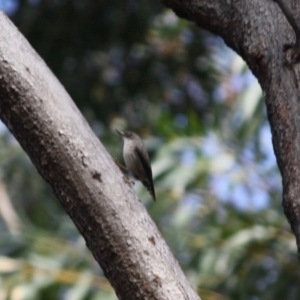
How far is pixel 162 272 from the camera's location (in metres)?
2.28

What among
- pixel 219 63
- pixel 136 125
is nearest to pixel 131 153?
pixel 136 125

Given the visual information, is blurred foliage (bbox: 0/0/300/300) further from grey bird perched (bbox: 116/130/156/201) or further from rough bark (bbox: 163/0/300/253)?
rough bark (bbox: 163/0/300/253)

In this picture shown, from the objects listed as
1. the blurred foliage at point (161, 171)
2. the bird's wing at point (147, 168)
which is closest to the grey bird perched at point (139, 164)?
the bird's wing at point (147, 168)

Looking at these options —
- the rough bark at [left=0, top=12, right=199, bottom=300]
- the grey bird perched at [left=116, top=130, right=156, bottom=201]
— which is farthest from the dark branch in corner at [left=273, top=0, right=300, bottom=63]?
the grey bird perched at [left=116, top=130, right=156, bottom=201]

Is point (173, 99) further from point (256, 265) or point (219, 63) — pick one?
point (256, 265)

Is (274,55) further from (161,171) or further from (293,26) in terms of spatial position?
(161,171)

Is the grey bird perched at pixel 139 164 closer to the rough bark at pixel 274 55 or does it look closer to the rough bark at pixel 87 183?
the rough bark at pixel 274 55

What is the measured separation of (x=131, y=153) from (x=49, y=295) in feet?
7.92

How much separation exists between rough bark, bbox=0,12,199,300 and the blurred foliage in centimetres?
380

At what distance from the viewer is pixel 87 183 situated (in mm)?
2309

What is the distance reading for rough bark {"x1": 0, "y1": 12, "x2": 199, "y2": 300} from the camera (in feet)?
7.48

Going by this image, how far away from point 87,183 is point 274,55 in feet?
1.95

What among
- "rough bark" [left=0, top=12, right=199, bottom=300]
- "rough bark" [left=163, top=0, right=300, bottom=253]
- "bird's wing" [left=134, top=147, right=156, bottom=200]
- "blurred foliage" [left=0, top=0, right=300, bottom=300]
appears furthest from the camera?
"blurred foliage" [left=0, top=0, right=300, bottom=300]

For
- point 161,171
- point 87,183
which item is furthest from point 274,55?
point 161,171
